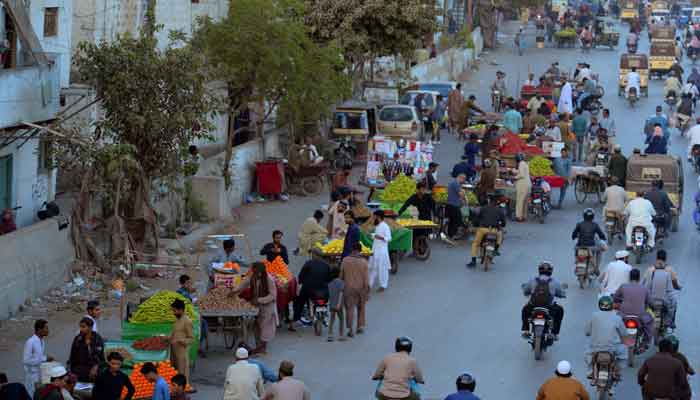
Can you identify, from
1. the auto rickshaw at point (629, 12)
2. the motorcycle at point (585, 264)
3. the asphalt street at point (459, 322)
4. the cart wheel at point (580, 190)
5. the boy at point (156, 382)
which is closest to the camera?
the boy at point (156, 382)

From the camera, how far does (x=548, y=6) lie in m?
87.3

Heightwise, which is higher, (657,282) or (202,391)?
(657,282)

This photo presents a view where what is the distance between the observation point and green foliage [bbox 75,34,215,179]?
24969 mm

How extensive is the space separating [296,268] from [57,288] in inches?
172

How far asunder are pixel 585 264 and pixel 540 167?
6937 mm

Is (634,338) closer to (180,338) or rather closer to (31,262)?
(180,338)

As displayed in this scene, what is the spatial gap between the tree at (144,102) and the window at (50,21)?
309 centimetres

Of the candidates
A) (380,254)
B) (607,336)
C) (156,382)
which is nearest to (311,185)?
(380,254)

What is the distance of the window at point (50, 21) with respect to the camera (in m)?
28.3

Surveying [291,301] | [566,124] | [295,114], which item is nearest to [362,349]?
[291,301]

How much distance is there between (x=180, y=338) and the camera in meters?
17.8

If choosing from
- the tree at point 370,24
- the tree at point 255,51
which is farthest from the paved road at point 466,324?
the tree at point 370,24

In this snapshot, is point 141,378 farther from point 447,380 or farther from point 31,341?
point 447,380

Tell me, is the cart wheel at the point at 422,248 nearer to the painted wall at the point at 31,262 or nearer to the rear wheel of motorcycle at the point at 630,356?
the painted wall at the point at 31,262
